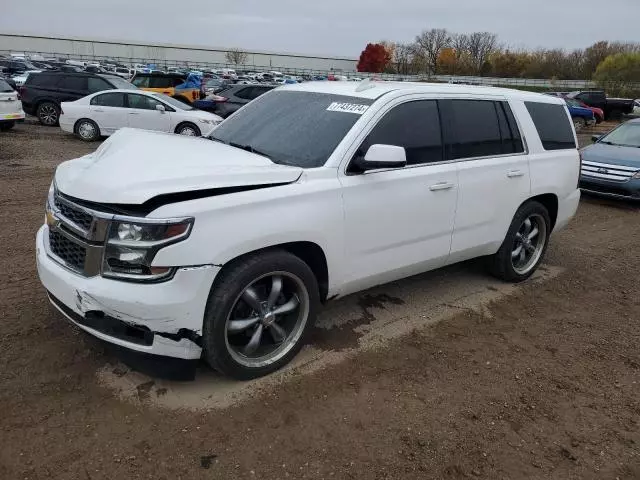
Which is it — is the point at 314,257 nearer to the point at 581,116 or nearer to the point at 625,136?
the point at 625,136

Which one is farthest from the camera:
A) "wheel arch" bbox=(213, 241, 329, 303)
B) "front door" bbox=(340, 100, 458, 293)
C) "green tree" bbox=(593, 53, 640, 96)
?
"green tree" bbox=(593, 53, 640, 96)

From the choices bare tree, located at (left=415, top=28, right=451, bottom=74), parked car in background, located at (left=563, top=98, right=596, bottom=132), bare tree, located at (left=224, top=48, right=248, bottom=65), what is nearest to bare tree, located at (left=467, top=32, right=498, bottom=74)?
bare tree, located at (left=415, top=28, right=451, bottom=74)

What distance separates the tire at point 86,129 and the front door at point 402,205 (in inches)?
491

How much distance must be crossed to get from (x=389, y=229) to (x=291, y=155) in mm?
896

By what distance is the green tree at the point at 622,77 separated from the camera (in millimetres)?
44625

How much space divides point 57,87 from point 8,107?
8.63ft

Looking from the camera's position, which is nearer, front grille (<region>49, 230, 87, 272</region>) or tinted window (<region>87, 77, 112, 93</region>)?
front grille (<region>49, 230, 87, 272</region>)

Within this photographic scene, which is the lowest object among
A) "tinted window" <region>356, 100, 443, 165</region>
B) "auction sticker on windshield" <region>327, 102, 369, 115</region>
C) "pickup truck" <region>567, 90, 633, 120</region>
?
"tinted window" <region>356, 100, 443, 165</region>

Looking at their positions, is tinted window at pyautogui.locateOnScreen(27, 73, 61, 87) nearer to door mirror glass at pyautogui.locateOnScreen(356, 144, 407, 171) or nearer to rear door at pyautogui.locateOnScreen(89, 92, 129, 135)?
rear door at pyautogui.locateOnScreen(89, 92, 129, 135)

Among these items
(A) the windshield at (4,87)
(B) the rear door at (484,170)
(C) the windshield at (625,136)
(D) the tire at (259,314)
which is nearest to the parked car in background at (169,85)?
(A) the windshield at (4,87)

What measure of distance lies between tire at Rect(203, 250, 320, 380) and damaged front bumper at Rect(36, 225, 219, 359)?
0.10m

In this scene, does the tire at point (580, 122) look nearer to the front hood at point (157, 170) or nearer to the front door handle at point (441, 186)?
the front door handle at point (441, 186)

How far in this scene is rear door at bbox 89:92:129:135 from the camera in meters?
14.2

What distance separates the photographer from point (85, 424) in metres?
2.96
